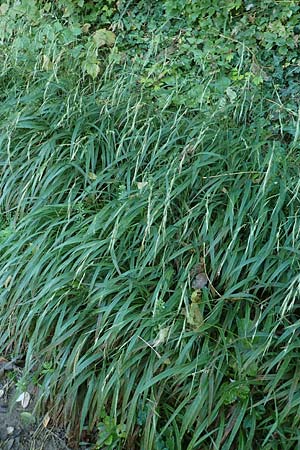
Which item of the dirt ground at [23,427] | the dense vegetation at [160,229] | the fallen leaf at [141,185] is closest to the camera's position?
the dense vegetation at [160,229]

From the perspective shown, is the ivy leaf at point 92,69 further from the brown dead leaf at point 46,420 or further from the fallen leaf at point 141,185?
the brown dead leaf at point 46,420

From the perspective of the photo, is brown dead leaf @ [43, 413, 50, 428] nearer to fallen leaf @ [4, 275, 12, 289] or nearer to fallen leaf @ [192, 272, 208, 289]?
fallen leaf @ [4, 275, 12, 289]

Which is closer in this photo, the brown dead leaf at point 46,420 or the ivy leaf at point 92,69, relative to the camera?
the brown dead leaf at point 46,420

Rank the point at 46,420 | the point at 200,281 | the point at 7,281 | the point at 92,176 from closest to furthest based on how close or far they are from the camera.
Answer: the point at 46,420 → the point at 200,281 → the point at 7,281 → the point at 92,176

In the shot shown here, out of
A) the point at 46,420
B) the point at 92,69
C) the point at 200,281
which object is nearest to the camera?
the point at 46,420

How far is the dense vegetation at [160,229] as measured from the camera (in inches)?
99.7

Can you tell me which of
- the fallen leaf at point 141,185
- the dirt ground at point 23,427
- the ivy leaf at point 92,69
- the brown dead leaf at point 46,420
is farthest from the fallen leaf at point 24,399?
the ivy leaf at point 92,69

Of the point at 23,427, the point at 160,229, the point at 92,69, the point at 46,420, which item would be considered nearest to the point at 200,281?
the point at 160,229

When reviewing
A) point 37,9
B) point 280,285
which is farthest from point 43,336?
point 37,9

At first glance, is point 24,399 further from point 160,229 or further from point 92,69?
point 92,69

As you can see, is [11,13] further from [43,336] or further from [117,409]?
[117,409]

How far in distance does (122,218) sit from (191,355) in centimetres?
86

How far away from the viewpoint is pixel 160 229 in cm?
291

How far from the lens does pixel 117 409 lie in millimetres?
2613
